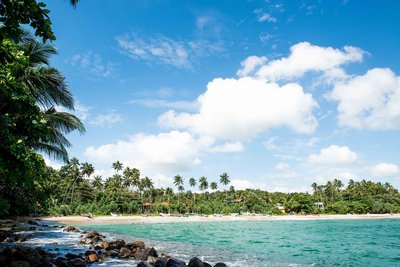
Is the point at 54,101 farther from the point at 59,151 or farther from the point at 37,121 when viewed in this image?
the point at 37,121

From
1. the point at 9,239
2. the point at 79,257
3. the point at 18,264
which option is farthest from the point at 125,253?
the point at 9,239

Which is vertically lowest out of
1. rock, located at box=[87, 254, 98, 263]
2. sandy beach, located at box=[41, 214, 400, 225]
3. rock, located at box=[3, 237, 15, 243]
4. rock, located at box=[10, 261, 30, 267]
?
sandy beach, located at box=[41, 214, 400, 225]

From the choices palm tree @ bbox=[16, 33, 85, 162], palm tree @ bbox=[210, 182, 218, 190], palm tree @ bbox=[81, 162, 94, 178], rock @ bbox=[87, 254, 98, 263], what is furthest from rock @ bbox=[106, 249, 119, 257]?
palm tree @ bbox=[210, 182, 218, 190]

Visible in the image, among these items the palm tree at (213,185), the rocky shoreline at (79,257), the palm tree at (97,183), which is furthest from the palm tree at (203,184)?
the rocky shoreline at (79,257)

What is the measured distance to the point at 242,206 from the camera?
89.1m

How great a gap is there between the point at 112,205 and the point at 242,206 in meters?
38.3

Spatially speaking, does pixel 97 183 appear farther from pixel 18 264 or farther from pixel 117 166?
pixel 18 264

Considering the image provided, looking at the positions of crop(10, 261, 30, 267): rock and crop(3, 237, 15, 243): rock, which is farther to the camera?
crop(3, 237, 15, 243): rock

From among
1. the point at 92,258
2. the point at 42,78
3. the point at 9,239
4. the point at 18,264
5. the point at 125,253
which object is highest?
the point at 42,78

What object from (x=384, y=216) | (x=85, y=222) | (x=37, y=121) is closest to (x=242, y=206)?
(x=384, y=216)

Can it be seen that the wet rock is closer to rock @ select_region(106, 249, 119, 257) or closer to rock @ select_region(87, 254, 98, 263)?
rock @ select_region(106, 249, 119, 257)

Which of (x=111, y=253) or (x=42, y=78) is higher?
(x=42, y=78)

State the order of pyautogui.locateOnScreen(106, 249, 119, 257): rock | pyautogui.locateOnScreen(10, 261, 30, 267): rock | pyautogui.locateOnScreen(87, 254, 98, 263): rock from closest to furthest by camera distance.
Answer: pyautogui.locateOnScreen(10, 261, 30, 267): rock < pyautogui.locateOnScreen(87, 254, 98, 263): rock < pyautogui.locateOnScreen(106, 249, 119, 257): rock

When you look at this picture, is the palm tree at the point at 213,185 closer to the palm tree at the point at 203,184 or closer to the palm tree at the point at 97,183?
the palm tree at the point at 203,184
